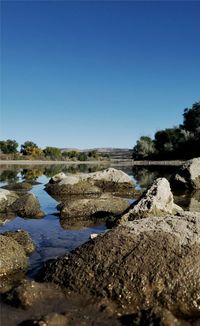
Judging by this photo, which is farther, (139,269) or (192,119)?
(192,119)

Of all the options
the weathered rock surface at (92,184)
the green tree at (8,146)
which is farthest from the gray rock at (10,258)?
the green tree at (8,146)

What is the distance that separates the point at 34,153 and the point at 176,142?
147ft

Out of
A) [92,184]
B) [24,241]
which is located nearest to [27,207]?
[24,241]

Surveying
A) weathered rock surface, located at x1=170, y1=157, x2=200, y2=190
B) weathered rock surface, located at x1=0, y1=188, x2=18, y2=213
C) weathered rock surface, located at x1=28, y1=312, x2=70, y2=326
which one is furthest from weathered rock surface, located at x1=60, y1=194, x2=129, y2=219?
weathered rock surface, located at x1=170, y1=157, x2=200, y2=190

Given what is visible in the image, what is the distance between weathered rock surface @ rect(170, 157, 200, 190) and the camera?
2986 centimetres

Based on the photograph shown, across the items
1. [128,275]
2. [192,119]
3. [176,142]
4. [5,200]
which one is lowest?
[128,275]

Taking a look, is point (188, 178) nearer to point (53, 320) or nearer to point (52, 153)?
point (53, 320)

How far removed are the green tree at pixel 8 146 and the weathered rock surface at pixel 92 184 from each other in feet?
309

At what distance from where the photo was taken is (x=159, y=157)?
10606 cm

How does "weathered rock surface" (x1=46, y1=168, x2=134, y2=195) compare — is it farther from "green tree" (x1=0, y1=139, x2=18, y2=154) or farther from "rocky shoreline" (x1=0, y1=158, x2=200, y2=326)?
"green tree" (x1=0, y1=139, x2=18, y2=154)

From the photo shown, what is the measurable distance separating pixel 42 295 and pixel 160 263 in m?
2.14

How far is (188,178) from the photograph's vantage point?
30125mm

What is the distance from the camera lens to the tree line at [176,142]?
95.0 metres

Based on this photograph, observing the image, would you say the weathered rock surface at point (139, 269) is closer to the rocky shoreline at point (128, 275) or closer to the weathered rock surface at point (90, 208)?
the rocky shoreline at point (128, 275)
